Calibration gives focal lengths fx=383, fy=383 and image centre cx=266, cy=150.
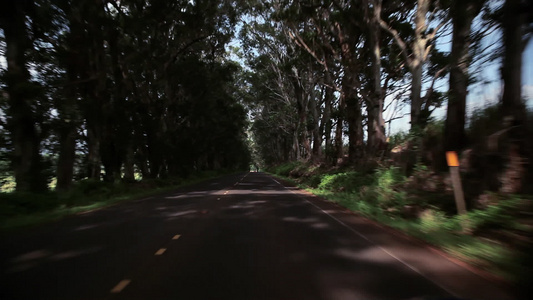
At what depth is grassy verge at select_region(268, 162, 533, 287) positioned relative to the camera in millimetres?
5708

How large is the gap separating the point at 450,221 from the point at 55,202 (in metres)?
13.3

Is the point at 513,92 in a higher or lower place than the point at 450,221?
higher

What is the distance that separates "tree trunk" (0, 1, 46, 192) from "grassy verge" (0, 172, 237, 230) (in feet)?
3.74

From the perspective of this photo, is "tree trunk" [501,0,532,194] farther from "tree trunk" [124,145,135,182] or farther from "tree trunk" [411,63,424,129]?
"tree trunk" [124,145,135,182]

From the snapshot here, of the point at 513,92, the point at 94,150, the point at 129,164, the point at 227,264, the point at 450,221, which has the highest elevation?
the point at 513,92

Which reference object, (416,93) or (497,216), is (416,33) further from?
(497,216)

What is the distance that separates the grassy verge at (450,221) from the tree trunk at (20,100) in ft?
40.7

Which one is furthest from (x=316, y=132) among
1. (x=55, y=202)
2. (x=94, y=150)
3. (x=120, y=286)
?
(x=120, y=286)

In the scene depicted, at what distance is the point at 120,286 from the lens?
511cm

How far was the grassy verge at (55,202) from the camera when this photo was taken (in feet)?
37.1

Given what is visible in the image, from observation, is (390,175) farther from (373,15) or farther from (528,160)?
(373,15)

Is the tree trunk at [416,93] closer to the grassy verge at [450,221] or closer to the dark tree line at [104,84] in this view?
the grassy verge at [450,221]

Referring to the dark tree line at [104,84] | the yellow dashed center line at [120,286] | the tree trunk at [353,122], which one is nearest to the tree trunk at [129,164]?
the dark tree line at [104,84]

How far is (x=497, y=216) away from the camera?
22.5 ft
